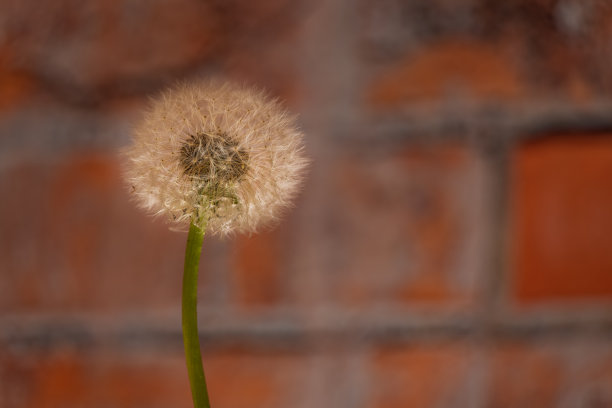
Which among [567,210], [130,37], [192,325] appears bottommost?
[192,325]

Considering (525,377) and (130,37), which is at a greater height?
→ (130,37)

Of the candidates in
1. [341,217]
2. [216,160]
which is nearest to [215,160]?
[216,160]

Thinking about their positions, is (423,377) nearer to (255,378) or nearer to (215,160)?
(255,378)

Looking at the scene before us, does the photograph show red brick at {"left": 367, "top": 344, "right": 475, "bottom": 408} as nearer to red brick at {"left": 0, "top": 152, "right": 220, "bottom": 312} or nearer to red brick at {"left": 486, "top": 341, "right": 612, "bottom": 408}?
red brick at {"left": 486, "top": 341, "right": 612, "bottom": 408}

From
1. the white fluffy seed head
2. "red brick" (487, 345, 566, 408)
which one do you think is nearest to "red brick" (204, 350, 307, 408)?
"red brick" (487, 345, 566, 408)

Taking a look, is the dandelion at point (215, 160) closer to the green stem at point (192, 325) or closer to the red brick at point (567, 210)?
the green stem at point (192, 325)

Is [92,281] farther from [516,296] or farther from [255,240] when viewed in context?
[516,296]
